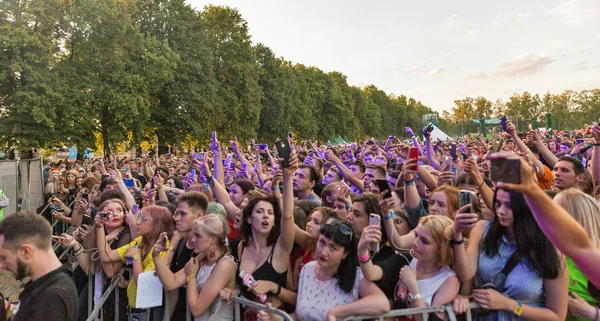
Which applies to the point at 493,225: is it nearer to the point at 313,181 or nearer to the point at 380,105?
the point at 313,181

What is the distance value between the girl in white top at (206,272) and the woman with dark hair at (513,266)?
1786mm

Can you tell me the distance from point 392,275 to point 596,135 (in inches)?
137

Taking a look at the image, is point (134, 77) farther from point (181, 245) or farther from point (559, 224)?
point (559, 224)

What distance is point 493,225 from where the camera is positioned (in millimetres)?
3059

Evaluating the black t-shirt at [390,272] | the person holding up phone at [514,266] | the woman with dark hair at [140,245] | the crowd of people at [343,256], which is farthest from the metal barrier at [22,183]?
the person holding up phone at [514,266]

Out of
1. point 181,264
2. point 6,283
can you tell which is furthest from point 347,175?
point 6,283

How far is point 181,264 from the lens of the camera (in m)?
3.94

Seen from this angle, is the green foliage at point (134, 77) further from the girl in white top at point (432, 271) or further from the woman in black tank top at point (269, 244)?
the girl in white top at point (432, 271)

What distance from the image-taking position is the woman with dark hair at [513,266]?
8.75 ft

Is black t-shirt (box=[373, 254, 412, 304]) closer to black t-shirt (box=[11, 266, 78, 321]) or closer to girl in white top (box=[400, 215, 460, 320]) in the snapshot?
girl in white top (box=[400, 215, 460, 320])

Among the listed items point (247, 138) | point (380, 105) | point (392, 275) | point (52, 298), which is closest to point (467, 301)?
point (392, 275)

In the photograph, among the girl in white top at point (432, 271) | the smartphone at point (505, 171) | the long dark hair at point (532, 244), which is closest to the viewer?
the smartphone at point (505, 171)

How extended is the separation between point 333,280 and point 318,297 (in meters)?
0.17

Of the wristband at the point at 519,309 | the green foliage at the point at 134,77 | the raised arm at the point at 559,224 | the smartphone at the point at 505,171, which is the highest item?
the green foliage at the point at 134,77
